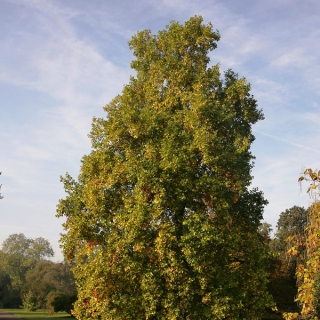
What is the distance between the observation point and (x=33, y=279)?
8881cm

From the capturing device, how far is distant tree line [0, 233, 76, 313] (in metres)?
68.1

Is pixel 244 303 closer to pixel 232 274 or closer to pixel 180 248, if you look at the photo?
pixel 232 274

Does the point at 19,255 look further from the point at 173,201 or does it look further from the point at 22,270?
the point at 173,201

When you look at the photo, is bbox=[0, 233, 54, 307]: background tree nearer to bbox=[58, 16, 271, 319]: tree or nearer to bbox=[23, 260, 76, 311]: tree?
bbox=[23, 260, 76, 311]: tree

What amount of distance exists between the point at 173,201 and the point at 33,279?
77.6 m

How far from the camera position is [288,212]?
64625 millimetres

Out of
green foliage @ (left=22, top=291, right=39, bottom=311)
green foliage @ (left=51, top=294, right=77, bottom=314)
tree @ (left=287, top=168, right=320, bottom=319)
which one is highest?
tree @ (left=287, top=168, right=320, bottom=319)

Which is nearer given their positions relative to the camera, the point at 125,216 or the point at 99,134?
the point at 125,216

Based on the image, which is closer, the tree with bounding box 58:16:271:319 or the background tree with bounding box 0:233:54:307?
the tree with bounding box 58:16:271:319

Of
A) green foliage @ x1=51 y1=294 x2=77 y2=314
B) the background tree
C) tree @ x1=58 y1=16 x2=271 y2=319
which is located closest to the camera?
tree @ x1=58 y1=16 x2=271 y2=319

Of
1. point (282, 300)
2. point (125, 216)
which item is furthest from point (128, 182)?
point (282, 300)

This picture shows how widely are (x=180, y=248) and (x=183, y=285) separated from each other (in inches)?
68.6

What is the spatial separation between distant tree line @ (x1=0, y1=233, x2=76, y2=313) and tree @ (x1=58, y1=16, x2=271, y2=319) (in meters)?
37.2

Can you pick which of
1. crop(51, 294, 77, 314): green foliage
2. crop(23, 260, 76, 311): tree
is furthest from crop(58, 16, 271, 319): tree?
crop(23, 260, 76, 311): tree
